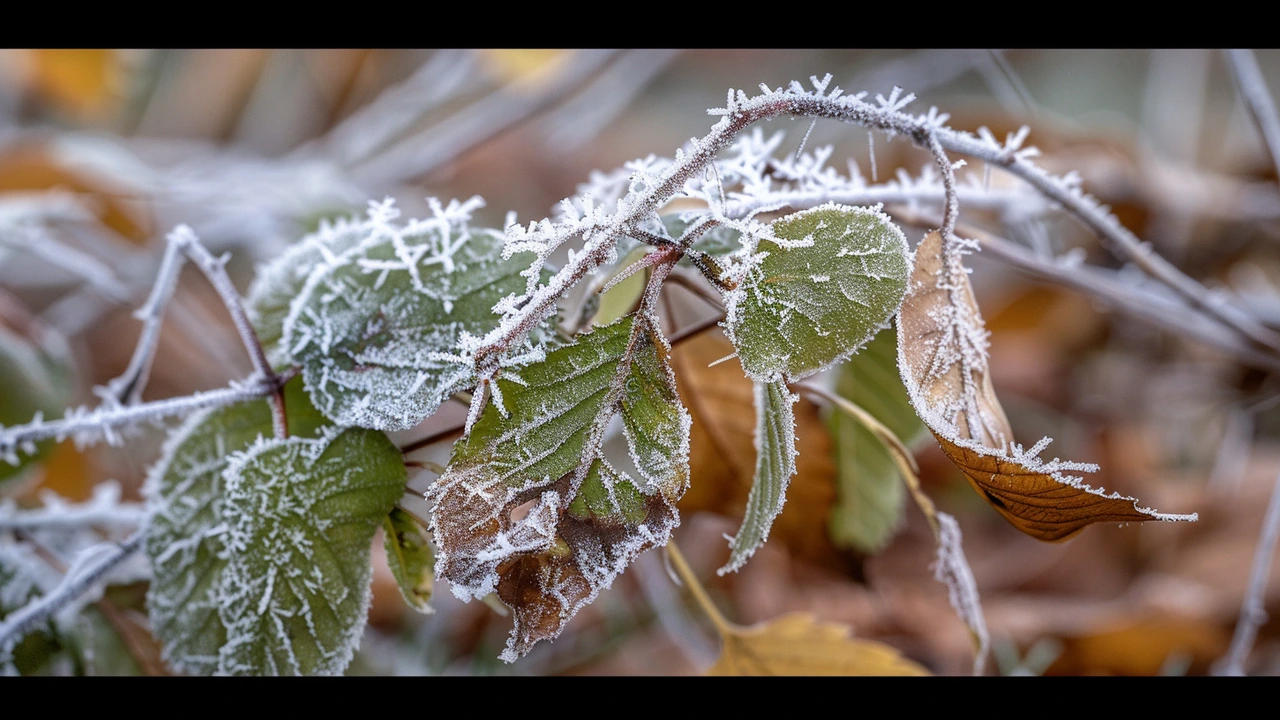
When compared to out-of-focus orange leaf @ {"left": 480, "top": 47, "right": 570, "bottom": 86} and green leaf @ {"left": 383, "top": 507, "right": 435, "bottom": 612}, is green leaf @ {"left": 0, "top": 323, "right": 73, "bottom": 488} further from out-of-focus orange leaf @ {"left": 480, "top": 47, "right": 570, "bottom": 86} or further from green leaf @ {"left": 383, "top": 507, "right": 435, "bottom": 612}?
out-of-focus orange leaf @ {"left": 480, "top": 47, "right": 570, "bottom": 86}

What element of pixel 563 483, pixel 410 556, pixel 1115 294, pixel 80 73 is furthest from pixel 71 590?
pixel 80 73

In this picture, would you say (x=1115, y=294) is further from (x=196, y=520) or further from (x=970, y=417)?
(x=196, y=520)

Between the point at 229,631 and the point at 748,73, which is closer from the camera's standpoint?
the point at 229,631

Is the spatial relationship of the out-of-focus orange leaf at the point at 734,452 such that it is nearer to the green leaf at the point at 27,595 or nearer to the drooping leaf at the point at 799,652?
the drooping leaf at the point at 799,652

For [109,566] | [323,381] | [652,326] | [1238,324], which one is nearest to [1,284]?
[109,566]

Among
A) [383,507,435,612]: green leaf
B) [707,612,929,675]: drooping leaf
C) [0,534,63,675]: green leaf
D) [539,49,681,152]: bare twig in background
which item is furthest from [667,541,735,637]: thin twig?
[539,49,681,152]: bare twig in background

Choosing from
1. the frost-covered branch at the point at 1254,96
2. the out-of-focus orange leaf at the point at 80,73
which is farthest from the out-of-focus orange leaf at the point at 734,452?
the out-of-focus orange leaf at the point at 80,73
